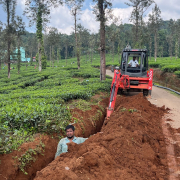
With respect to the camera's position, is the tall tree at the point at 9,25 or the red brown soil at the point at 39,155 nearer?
the red brown soil at the point at 39,155

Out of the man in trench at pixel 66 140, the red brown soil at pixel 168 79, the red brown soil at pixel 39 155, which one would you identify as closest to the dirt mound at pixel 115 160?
the man in trench at pixel 66 140

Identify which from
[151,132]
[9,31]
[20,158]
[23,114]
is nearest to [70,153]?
[20,158]

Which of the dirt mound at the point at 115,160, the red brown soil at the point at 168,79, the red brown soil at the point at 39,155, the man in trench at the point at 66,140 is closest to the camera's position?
the dirt mound at the point at 115,160

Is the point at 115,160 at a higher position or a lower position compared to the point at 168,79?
lower

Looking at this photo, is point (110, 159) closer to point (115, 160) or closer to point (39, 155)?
point (115, 160)

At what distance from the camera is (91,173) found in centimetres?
361

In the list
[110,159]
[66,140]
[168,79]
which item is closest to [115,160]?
[110,159]

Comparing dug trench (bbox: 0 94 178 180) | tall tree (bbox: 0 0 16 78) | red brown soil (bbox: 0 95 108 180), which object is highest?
tall tree (bbox: 0 0 16 78)

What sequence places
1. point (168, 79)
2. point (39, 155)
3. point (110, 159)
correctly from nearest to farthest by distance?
point (110, 159) < point (39, 155) < point (168, 79)

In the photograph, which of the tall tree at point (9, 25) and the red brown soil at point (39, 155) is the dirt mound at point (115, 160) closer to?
the red brown soil at point (39, 155)

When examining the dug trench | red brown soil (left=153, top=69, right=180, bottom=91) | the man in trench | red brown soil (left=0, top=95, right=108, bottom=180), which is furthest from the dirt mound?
red brown soil (left=153, top=69, right=180, bottom=91)

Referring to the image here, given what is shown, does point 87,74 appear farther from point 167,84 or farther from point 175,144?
point 175,144

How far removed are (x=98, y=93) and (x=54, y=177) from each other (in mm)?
9213

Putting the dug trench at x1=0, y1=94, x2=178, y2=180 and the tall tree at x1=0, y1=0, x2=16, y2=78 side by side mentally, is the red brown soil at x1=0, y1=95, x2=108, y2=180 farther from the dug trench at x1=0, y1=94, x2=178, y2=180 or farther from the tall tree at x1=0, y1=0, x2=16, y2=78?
the tall tree at x1=0, y1=0, x2=16, y2=78
